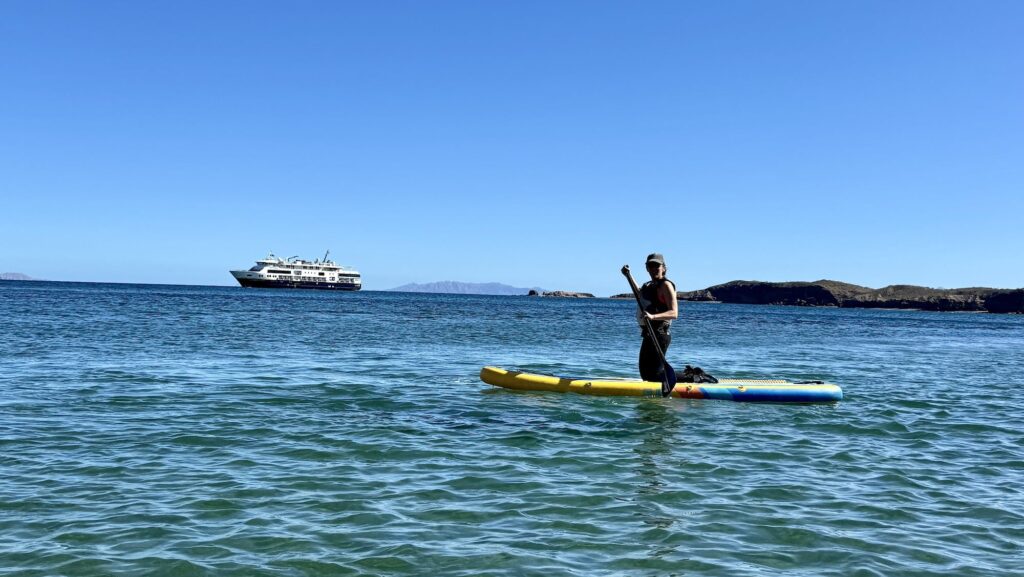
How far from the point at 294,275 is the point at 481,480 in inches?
6244

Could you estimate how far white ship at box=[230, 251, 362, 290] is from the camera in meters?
158

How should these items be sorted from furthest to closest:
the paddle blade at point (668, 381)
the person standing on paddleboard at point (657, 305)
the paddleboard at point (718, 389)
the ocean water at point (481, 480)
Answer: the paddleboard at point (718, 389) < the paddle blade at point (668, 381) < the person standing on paddleboard at point (657, 305) < the ocean water at point (481, 480)

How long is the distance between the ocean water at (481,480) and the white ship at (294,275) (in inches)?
5724

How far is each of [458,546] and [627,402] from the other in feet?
28.3

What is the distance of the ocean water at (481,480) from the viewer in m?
6.06

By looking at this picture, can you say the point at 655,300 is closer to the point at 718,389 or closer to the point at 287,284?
the point at 718,389

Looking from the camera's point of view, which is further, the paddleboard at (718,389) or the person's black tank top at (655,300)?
the paddleboard at (718,389)

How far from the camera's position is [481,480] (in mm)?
8359

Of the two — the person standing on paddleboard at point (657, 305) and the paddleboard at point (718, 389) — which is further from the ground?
the person standing on paddleboard at point (657, 305)

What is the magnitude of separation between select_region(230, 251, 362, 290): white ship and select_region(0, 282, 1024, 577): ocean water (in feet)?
477

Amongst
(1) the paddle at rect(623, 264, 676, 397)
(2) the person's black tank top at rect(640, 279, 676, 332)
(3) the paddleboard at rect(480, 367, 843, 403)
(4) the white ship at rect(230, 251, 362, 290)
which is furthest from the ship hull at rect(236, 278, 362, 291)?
(2) the person's black tank top at rect(640, 279, 676, 332)

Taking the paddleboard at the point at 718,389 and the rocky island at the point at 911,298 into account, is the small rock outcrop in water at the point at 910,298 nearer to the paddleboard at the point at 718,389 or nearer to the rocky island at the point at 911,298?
the rocky island at the point at 911,298

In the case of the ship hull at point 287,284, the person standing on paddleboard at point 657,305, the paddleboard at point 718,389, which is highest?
the ship hull at point 287,284

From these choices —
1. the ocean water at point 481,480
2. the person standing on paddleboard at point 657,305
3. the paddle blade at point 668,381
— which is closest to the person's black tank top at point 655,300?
the person standing on paddleboard at point 657,305
